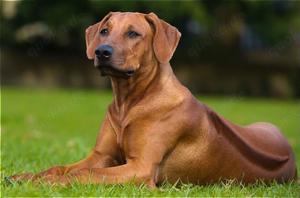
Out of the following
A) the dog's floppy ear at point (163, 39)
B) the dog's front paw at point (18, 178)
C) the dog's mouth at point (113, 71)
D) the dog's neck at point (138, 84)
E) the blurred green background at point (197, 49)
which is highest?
the dog's floppy ear at point (163, 39)

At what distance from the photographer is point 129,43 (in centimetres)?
577

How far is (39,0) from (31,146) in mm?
16671

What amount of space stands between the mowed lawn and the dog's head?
99 centimetres

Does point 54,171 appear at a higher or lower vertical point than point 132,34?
lower

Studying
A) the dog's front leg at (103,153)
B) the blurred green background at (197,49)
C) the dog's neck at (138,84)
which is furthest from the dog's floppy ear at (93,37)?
the blurred green background at (197,49)

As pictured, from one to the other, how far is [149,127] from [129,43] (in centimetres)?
71

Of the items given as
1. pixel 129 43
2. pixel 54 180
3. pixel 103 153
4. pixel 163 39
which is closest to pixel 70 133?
pixel 103 153

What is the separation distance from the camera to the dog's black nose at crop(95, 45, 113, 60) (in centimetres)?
560

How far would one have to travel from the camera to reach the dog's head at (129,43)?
5648 millimetres

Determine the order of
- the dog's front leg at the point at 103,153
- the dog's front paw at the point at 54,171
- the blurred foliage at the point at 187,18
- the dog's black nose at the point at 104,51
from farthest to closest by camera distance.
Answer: the blurred foliage at the point at 187,18
the dog's front leg at the point at 103,153
the dog's front paw at the point at 54,171
the dog's black nose at the point at 104,51

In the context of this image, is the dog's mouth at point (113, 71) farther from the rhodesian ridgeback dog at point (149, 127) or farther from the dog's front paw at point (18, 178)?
the dog's front paw at point (18, 178)

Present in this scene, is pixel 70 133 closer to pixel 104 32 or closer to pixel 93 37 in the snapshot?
pixel 93 37

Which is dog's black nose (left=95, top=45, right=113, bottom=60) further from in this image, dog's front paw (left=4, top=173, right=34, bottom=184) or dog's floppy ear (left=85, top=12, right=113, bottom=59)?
dog's front paw (left=4, top=173, right=34, bottom=184)

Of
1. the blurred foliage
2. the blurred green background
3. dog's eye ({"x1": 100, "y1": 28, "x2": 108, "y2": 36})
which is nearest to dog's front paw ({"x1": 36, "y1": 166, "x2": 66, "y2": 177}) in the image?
dog's eye ({"x1": 100, "y1": 28, "x2": 108, "y2": 36})
